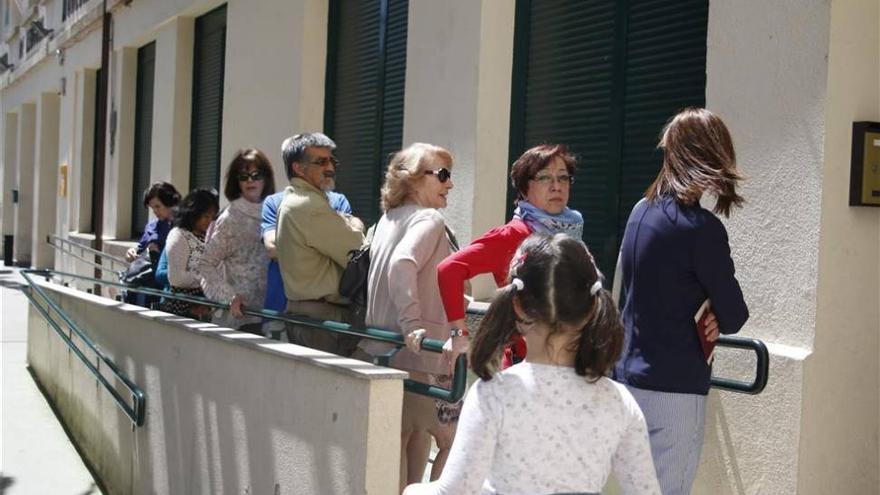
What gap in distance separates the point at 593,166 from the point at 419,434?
2386mm

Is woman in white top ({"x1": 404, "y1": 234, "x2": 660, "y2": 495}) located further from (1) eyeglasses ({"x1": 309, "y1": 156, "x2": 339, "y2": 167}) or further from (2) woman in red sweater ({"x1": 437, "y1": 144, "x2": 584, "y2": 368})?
(1) eyeglasses ({"x1": 309, "y1": 156, "x2": 339, "y2": 167})

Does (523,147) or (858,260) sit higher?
(523,147)

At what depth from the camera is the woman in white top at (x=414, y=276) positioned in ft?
13.8

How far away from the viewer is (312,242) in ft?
16.1

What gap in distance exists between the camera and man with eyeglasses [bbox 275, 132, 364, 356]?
16.1 ft

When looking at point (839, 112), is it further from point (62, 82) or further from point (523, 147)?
point (62, 82)

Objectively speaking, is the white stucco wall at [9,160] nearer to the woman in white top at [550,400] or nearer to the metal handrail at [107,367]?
the metal handrail at [107,367]

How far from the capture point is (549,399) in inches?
94.3

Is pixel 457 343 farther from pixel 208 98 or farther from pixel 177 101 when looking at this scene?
pixel 177 101

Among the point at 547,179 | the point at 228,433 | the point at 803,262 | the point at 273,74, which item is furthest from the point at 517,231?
the point at 273,74

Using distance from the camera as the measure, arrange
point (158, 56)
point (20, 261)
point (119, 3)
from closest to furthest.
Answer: point (158, 56), point (119, 3), point (20, 261)

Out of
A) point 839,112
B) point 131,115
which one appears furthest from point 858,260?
point 131,115

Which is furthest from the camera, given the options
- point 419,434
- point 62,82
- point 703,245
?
point 62,82

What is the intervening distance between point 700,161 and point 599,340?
1110 mm
